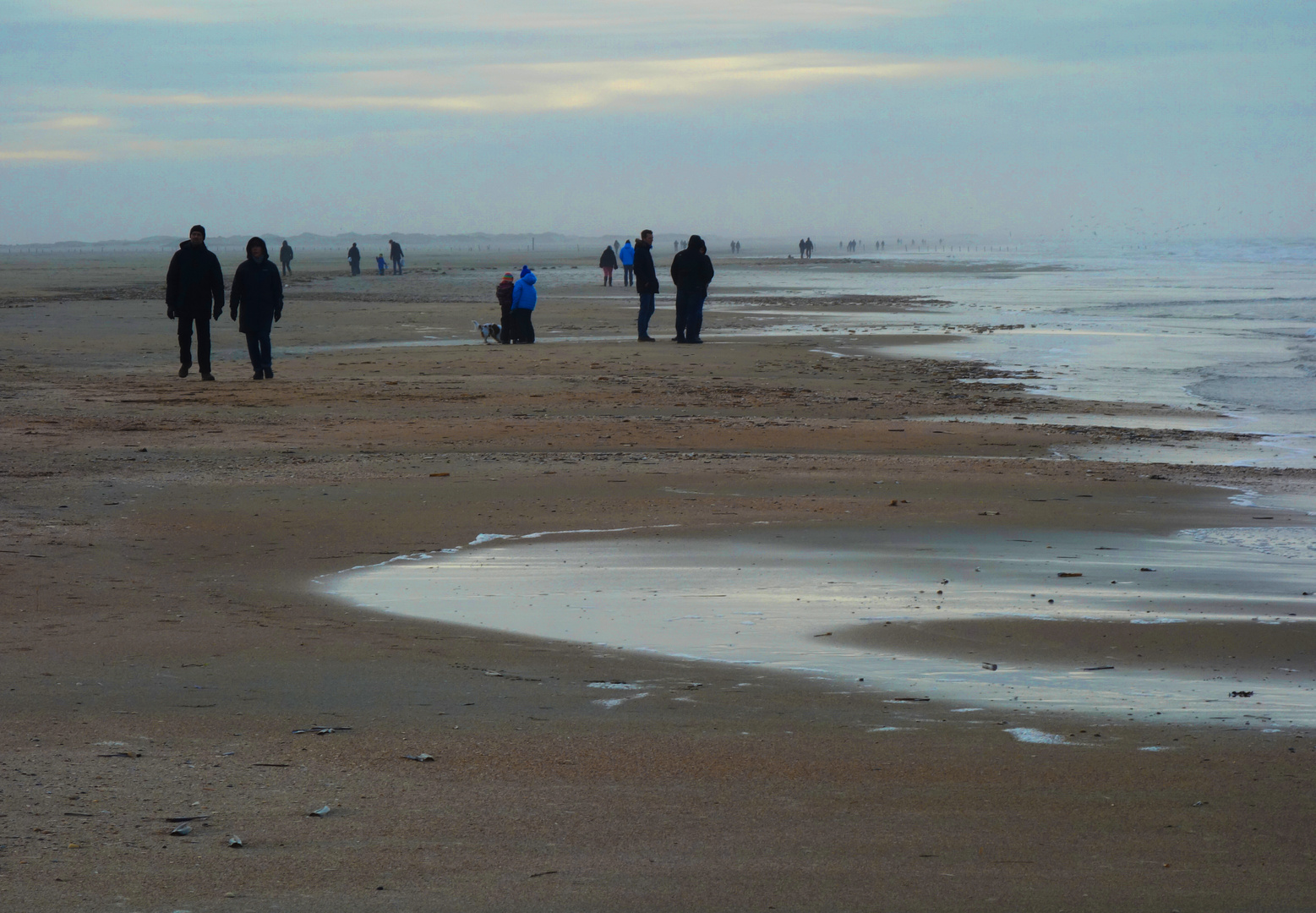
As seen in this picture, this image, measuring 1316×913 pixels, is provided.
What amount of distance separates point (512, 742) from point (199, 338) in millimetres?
13042

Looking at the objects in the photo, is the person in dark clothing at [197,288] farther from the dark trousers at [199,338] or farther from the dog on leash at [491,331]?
the dog on leash at [491,331]

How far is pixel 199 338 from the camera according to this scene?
16312 mm

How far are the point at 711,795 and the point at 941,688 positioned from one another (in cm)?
141

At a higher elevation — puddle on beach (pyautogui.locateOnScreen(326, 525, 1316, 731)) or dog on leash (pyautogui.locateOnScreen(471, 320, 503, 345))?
dog on leash (pyautogui.locateOnScreen(471, 320, 503, 345))

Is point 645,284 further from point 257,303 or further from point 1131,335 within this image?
point 1131,335

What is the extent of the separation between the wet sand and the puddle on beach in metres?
0.29

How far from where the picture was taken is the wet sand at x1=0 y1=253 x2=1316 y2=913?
11.1 ft

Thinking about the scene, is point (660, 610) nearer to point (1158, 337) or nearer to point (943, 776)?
point (943, 776)

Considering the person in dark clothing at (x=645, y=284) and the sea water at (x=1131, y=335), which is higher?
the person in dark clothing at (x=645, y=284)

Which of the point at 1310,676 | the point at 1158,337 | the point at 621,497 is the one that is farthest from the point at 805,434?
the point at 1158,337

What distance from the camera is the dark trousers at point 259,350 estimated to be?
1638 centimetres

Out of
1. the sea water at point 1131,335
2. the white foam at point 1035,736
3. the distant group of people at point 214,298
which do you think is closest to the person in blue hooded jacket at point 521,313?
the sea water at point 1131,335

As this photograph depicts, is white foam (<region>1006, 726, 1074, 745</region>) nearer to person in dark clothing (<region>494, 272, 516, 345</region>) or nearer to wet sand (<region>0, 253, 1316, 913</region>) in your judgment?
wet sand (<region>0, 253, 1316, 913</region>)

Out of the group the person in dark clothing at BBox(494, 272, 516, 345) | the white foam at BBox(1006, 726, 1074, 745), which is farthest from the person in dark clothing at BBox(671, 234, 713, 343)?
the white foam at BBox(1006, 726, 1074, 745)
